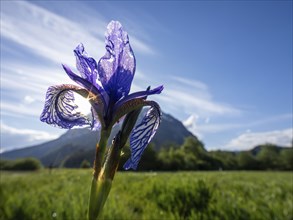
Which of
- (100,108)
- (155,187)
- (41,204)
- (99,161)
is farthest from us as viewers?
(155,187)

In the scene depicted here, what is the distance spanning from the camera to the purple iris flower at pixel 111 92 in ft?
4.55

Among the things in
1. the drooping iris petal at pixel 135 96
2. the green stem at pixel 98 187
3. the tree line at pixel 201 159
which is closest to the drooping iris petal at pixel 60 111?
the drooping iris petal at pixel 135 96

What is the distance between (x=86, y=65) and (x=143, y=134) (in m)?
0.44

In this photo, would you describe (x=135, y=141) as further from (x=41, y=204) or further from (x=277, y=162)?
(x=277, y=162)

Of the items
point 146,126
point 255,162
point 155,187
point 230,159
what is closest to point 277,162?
point 255,162

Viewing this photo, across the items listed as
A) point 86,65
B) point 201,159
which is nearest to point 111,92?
point 86,65

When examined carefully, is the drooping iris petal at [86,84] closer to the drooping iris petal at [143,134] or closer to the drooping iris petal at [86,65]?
the drooping iris petal at [86,65]

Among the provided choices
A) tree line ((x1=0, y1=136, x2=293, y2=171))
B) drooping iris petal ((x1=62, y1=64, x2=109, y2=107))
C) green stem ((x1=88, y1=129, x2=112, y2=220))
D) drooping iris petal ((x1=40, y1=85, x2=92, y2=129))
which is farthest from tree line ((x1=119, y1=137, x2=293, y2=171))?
green stem ((x1=88, y1=129, x2=112, y2=220))

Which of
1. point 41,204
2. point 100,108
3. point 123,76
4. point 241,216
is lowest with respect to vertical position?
point 41,204

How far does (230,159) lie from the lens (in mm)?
93812

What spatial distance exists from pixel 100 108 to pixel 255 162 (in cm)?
9540

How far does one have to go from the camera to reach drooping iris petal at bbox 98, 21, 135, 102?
1.46 metres

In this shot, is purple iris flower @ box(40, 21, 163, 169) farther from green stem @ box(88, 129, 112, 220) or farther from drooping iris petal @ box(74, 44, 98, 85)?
green stem @ box(88, 129, 112, 220)

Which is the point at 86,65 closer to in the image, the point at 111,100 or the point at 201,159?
the point at 111,100
